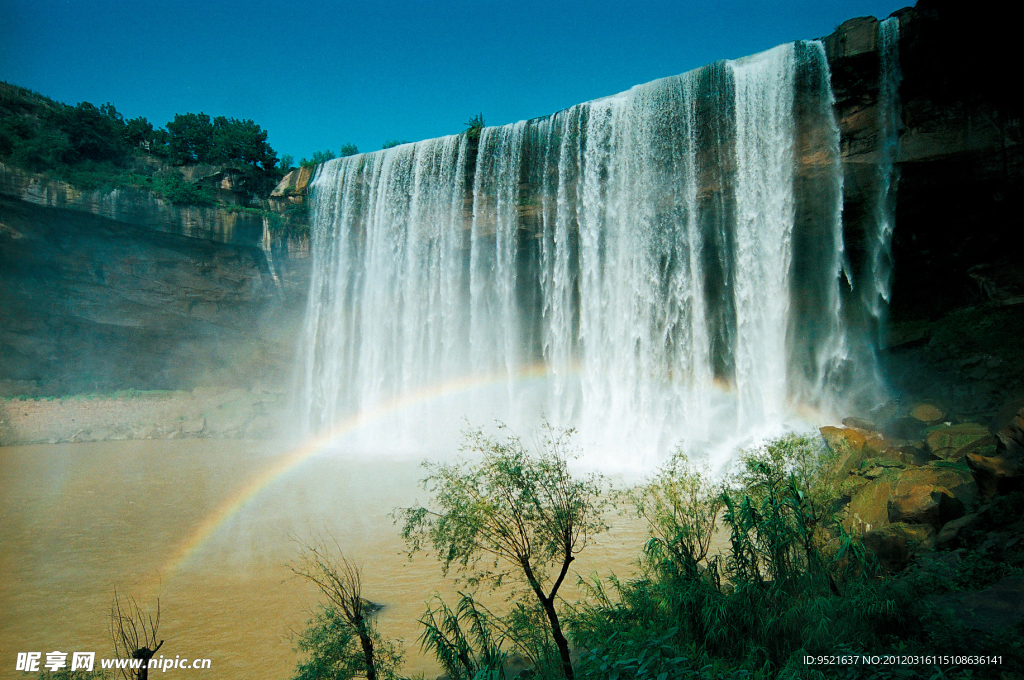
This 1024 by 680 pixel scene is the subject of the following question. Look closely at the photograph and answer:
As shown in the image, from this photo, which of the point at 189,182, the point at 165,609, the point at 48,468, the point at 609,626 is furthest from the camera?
the point at 189,182

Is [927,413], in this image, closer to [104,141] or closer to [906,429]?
[906,429]

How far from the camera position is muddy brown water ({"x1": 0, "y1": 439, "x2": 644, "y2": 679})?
952 centimetres

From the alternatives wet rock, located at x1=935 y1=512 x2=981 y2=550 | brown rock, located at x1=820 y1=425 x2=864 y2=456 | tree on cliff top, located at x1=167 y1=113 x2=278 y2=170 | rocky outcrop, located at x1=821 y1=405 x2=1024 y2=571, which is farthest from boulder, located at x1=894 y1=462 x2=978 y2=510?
tree on cliff top, located at x1=167 y1=113 x2=278 y2=170

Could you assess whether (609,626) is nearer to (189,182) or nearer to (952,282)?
(952,282)

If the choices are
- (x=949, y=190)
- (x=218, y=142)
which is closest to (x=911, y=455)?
(x=949, y=190)

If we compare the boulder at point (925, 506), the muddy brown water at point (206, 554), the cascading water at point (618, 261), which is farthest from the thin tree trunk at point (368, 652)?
the cascading water at point (618, 261)

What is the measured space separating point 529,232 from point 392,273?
868 cm

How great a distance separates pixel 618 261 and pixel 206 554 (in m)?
18.2

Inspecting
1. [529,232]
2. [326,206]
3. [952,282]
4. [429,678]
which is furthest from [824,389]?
[326,206]

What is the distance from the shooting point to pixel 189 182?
31.4 meters

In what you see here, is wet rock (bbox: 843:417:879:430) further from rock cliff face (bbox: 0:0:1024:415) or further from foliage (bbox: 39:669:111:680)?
foliage (bbox: 39:669:111:680)

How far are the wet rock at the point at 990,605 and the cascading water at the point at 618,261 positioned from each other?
12335 mm

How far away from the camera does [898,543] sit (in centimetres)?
865

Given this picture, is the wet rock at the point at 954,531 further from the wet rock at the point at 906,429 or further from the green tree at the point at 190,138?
the green tree at the point at 190,138
